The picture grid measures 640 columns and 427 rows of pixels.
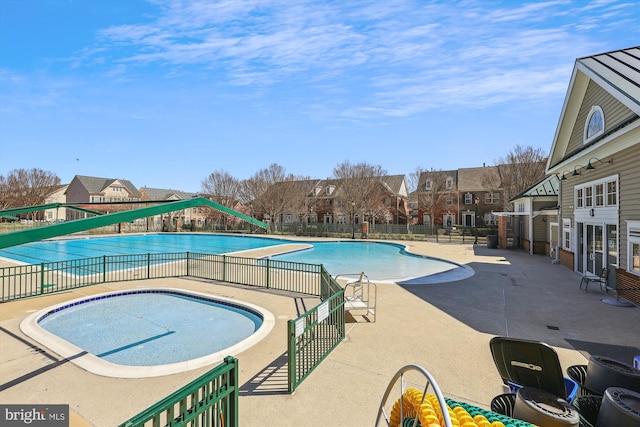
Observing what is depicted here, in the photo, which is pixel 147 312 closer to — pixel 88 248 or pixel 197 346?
pixel 197 346

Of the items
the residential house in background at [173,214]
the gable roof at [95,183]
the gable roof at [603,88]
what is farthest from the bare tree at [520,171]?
the gable roof at [95,183]

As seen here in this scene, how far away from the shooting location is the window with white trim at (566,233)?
17183 mm

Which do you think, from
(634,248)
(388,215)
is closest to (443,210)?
(388,215)

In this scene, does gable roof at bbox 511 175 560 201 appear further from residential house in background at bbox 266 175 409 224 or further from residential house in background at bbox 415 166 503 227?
residential house in background at bbox 415 166 503 227

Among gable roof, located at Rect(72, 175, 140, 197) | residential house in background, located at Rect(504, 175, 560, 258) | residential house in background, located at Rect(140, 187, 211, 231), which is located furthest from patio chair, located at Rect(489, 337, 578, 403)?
gable roof, located at Rect(72, 175, 140, 197)

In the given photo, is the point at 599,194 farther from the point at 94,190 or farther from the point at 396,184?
the point at 94,190

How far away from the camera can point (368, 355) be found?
6.53 meters

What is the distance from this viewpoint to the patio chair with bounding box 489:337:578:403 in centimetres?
354

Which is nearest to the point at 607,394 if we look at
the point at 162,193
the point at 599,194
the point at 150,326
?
the point at 150,326

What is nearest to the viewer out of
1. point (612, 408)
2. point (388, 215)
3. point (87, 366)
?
point (612, 408)

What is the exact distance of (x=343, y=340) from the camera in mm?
7316

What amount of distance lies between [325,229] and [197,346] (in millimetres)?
34631

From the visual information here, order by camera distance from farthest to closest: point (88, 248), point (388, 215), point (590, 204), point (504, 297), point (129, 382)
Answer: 1. point (388, 215)
2. point (88, 248)
3. point (590, 204)
4. point (504, 297)
5. point (129, 382)

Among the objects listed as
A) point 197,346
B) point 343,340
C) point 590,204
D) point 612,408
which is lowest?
point 197,346
